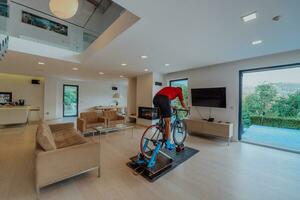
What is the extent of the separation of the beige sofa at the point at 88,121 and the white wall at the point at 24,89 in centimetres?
512

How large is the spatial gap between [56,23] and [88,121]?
3.59 m

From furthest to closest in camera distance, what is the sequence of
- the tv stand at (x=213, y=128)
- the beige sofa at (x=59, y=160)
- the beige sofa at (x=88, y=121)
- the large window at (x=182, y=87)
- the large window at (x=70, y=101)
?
the large window at (x=70, y=101) < the large window at (x=182, y=87) < the beige sofa at (x=88, y=121) < the tv stand at (x=213, y=128) < the beige sofa at (x=59, y=160)

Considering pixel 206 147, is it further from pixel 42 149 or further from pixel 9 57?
pixel 9 57

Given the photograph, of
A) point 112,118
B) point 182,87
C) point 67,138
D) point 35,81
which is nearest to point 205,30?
point 67,138

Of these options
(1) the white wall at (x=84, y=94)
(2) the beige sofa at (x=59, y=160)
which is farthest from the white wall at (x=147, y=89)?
(1) the white wall at (x=84, y=94)

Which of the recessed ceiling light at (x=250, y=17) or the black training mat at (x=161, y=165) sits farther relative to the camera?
the black training mat at (x=161, y=165)

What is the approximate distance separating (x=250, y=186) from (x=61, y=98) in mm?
10486

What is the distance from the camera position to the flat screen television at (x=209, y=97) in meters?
4.75

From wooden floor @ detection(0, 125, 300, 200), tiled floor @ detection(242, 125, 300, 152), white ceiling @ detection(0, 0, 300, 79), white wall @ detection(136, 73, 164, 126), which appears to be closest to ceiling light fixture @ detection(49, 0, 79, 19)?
white ceiling @ detection(0, 0, 300, 79)

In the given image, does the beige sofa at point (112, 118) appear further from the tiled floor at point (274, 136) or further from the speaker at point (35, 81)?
the speaker at point (35, 81)

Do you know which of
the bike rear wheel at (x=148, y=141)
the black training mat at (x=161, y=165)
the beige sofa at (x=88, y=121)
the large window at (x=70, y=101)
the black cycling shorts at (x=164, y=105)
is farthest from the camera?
→ the large window at (x=70, y=101)

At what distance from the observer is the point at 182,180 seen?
7.82ft

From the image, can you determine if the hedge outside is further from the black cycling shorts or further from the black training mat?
the black cycling shorts

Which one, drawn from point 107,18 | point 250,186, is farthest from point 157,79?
point 250,186
